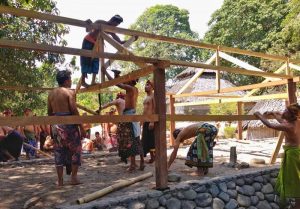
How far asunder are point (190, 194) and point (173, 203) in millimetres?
349

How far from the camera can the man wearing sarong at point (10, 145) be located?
805 cm

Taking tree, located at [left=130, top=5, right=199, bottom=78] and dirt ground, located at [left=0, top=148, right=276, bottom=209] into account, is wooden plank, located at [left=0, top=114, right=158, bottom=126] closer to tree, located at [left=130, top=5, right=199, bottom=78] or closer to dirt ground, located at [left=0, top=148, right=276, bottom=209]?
dirt ground, located at [left=0, top=148, right=276, bottom=209]

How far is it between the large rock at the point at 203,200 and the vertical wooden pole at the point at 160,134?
1.83 feet

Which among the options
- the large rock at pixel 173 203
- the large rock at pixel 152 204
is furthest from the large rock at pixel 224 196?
the large rock at pixel 152 204

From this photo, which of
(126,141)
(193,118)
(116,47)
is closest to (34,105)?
(126,141)

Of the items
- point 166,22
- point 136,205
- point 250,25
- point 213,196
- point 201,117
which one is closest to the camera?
point 136,205

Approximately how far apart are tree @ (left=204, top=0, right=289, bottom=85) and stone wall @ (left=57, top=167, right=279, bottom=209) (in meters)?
20.7

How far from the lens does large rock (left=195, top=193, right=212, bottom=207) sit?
184 inches

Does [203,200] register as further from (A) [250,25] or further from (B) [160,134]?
(A) [250,25]

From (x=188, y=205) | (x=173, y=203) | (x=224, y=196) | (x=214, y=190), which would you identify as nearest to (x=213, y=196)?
(x=214, y=190)

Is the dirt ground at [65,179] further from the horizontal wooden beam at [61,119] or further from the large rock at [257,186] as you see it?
the horizontal wooden beam at [61,119]

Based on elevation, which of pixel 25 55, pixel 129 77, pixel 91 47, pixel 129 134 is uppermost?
pixel 25 55

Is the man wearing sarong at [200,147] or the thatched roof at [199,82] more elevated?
the thatched roof at [199,82]

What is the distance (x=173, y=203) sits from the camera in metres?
4.38
